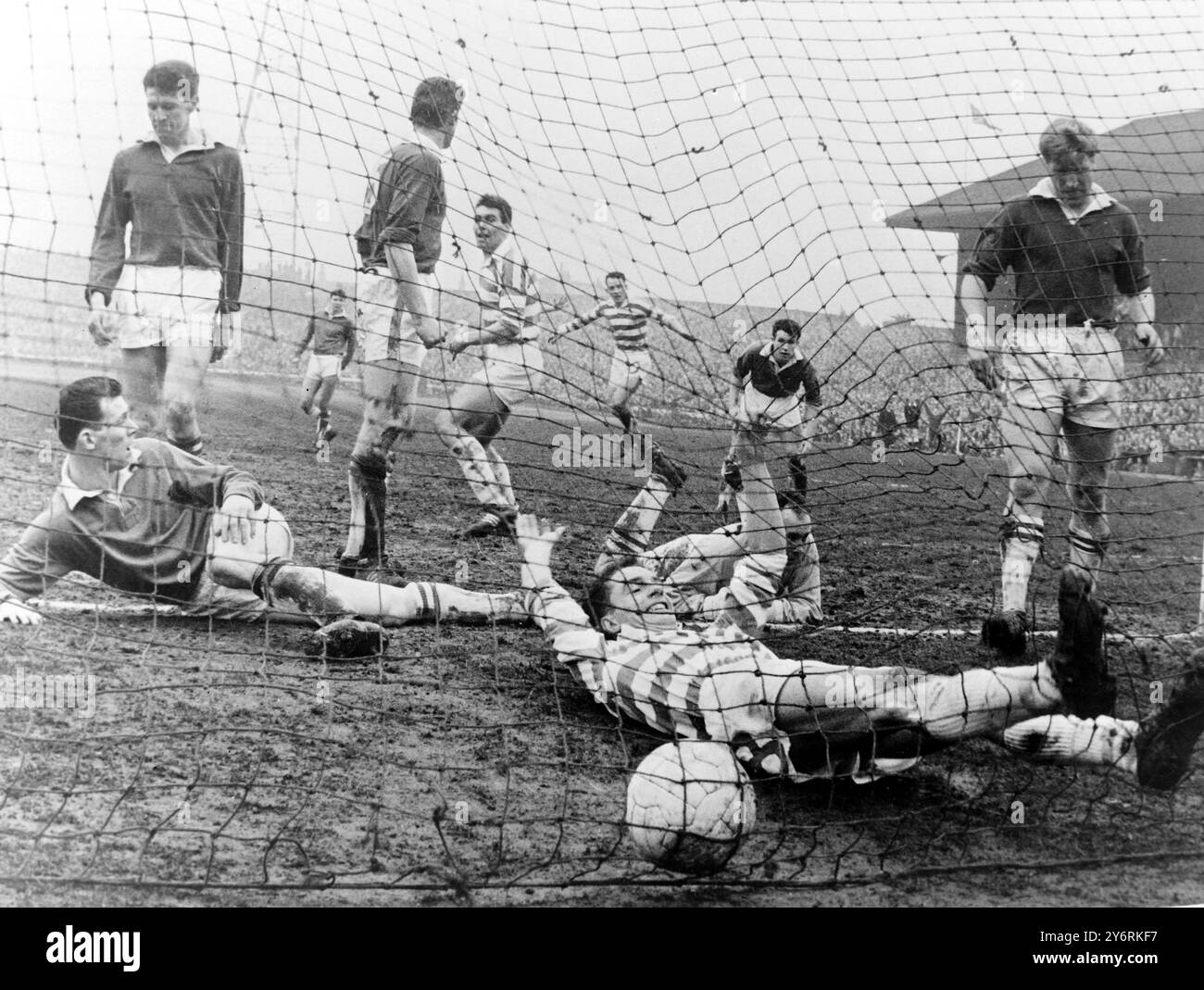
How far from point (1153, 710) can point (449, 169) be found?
2442 mm

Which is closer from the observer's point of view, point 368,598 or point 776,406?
point 368,598

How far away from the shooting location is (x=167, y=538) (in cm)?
331

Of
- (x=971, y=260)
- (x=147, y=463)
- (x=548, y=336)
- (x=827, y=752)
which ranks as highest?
(x=971, y=260)

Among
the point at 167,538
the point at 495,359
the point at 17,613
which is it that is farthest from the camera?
the point at 495,359

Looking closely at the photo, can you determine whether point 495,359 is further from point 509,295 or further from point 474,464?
point 474,464

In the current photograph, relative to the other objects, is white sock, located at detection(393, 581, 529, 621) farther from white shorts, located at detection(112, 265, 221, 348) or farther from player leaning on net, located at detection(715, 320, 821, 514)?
white shorts, located at detection(112, 265, 221, 348)

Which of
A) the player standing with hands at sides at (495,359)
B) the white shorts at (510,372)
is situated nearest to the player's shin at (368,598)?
the player standing with hands at sides at (495,359)

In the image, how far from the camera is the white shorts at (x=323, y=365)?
3684mm

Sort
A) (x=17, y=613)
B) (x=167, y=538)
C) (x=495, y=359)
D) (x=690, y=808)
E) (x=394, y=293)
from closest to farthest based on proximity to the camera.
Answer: (x=690, y=808)
(x=17, y=613)
(x=167, y=538)
(x=394, y=293)
(x=495, y=359)

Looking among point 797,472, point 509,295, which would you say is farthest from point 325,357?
point 797,472

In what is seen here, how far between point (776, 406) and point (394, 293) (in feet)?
4.18

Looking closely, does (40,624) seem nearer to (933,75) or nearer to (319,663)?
(319,663)

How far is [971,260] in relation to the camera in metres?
3.59

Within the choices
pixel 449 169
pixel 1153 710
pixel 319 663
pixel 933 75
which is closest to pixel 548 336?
pixel 449 169
